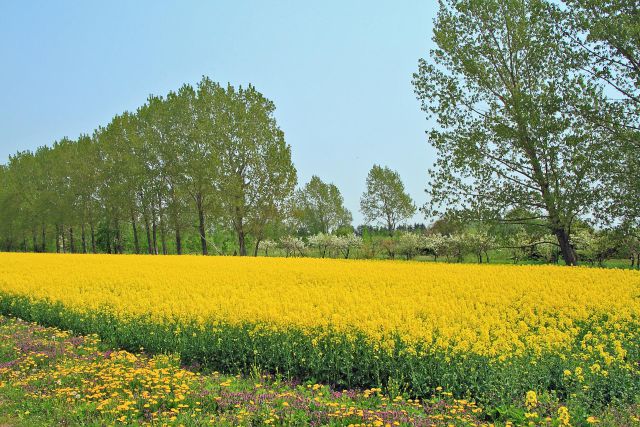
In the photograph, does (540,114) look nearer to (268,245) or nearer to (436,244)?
(436,244)

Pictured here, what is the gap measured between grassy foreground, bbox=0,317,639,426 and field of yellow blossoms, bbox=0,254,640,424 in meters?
0.39

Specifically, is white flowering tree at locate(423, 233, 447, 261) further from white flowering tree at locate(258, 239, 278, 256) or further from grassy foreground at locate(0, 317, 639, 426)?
grassy foreground at locate(0, 317, 639, 426)

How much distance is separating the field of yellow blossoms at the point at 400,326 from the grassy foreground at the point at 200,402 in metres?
0.39

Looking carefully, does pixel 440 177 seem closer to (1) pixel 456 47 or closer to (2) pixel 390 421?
Answer: (1) pixel 456 47

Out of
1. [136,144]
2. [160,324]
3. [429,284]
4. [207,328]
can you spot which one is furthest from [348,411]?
[136,144]

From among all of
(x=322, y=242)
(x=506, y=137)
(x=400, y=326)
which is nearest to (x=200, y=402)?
(x=400, y=326)

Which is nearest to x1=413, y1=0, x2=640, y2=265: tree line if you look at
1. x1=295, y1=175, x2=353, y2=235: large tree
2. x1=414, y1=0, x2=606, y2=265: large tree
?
x1=414, y1=0, x2=606, y2=265: large tree

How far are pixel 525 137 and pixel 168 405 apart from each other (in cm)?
1841

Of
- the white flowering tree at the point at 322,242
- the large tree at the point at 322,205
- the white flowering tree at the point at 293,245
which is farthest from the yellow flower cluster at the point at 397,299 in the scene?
the large tree at the point at 322,205

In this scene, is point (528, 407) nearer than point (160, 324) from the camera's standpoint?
Yes

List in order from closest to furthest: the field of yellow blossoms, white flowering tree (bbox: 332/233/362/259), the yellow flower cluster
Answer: the field of yellow blossoms
the yellow flower cluster
white flowering tree (bbox: 332/233/362/259)

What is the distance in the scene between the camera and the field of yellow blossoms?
7.17 metres

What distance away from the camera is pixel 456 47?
75.7 ft

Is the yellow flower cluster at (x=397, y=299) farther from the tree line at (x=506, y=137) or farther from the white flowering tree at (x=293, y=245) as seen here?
the white flowering tree at (x=293, y=245)
